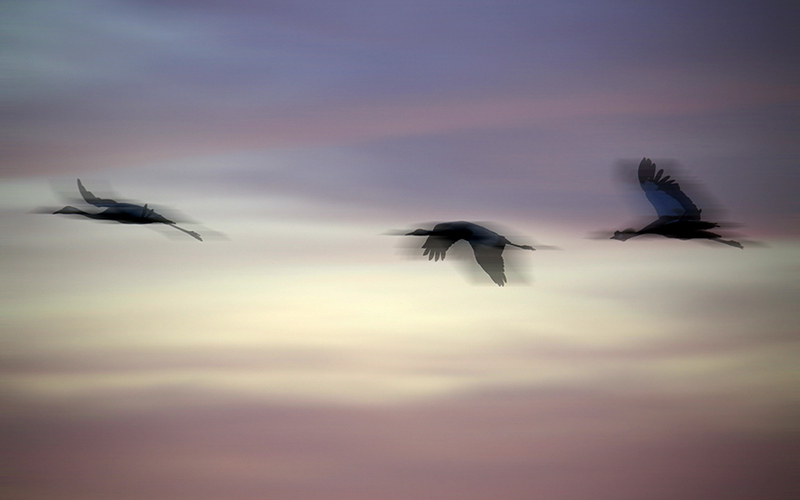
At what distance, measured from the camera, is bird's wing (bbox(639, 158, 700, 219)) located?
682 inches

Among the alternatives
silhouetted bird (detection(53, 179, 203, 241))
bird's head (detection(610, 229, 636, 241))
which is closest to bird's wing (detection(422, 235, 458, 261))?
bird's head (detection(610, 229, 636, 241))

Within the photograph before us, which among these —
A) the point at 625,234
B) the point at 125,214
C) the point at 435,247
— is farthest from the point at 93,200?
the point at 625,234

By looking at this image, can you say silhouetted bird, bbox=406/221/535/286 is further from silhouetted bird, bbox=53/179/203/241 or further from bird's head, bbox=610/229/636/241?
silhouetted bird, bbox=53/179/203/241

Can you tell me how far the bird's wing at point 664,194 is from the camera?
17328 millimetres

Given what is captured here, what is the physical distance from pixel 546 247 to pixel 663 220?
3104mm

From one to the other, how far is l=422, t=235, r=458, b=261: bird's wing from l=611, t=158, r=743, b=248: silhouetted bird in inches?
195

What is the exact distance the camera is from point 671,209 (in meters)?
17.6

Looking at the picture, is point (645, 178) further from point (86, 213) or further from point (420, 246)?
point (86, 213)

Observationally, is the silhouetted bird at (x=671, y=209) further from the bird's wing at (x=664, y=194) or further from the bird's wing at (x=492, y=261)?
the bird's wing at (x=492, y=261)

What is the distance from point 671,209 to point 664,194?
1.31 ft

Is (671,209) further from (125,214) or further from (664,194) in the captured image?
(125,214)

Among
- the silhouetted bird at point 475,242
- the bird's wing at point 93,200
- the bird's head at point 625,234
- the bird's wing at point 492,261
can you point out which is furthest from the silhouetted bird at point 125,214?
the bird's head at point 625,234

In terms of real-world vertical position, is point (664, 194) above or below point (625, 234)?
above

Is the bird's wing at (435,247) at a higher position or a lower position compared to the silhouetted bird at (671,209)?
lower
